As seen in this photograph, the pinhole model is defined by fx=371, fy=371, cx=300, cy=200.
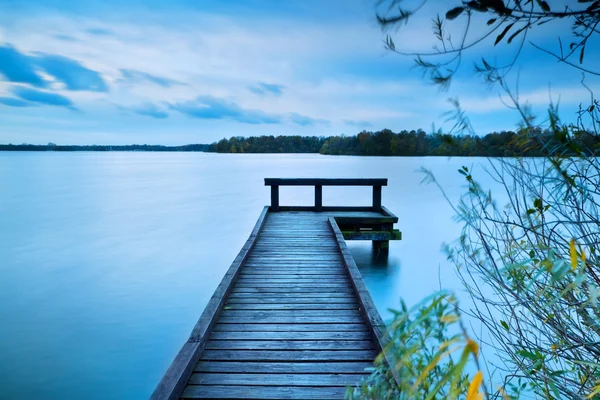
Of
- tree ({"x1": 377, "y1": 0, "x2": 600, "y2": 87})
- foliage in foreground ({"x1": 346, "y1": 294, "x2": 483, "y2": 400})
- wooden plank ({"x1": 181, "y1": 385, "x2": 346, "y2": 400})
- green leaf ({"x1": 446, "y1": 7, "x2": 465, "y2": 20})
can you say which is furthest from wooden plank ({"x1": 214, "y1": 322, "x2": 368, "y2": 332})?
green leaf ({"x1": 446, "y1": 7, "x2": 465, "y2": 20})

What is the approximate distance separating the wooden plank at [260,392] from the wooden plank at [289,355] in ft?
1.03

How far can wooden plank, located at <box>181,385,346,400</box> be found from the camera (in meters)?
2.25

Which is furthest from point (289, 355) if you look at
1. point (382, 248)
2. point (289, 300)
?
point (382, 248)

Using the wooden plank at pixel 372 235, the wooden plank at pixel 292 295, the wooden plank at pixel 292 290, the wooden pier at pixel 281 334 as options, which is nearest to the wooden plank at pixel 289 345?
the wooden pier at pixel 281 334

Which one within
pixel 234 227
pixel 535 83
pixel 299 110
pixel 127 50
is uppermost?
pixel 127 50

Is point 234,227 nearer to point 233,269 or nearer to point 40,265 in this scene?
point 40,265

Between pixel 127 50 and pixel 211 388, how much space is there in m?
36.9

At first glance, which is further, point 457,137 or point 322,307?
point 322,307

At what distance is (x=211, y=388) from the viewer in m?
2.31

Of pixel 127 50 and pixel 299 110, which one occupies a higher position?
pixel 127 50

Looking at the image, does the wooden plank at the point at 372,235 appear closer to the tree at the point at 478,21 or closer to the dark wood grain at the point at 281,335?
the dark wood grain at the point at 281,335

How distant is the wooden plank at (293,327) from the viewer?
10.1 feet

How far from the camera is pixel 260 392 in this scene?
2299mm

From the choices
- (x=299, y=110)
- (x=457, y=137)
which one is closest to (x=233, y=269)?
(x=457, y=137)
